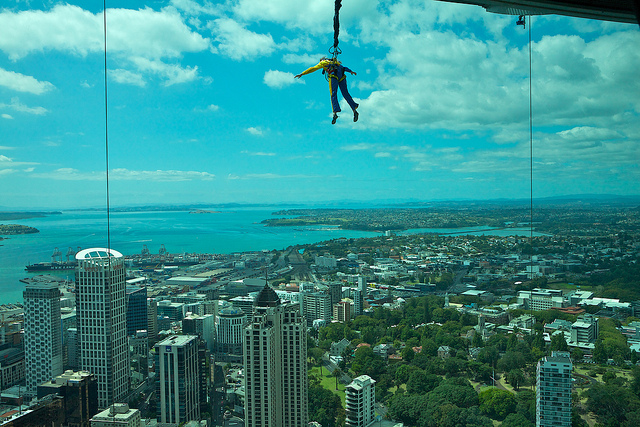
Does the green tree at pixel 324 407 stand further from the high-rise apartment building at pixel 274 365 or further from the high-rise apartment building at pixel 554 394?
the high-rise apartment building at pixel 554 394

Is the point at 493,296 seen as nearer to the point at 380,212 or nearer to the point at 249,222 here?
the point at 380,212

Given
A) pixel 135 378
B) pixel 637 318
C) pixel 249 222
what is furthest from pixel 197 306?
pixel 249 222

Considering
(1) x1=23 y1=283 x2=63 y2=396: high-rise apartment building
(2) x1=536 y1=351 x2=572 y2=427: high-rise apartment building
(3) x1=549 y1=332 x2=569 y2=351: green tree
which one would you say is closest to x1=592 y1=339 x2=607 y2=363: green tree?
(3) x1=549 y1=332 x2=569 y2=351: green tree

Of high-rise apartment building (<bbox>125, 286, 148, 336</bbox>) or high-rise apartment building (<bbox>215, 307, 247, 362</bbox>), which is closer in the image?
high-rise apartment building (<bbox>215, 307, 247, 362</bbox>)

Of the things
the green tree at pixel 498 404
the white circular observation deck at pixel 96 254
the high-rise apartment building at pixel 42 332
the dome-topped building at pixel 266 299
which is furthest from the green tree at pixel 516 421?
the white circular observation deck at pixel 96 254

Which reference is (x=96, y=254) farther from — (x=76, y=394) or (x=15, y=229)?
(x=15, y=229)

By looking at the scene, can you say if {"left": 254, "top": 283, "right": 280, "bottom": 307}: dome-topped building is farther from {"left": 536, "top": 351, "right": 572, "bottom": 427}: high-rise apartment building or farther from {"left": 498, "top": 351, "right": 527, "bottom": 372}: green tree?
{"left": 498, "top": 351, "right": 527, "bottom": 372}: green tree

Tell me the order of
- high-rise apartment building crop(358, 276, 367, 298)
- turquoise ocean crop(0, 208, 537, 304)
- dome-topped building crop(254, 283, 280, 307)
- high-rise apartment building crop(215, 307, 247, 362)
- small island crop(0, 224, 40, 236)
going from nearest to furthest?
1. dome-topped building crop(254, 283, 280, 307)
2. high-rise apartment building crop(215, 307, 247, 362)
3. small island crop(0, 224, 40, 236)
4. turquoise ocean crop(0, 208, 537, 304)
5. high-rise apartment building crop(358, 276, 367, 298)
